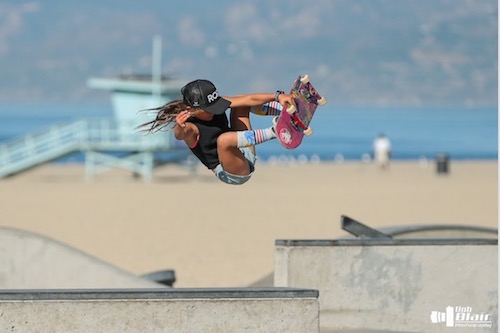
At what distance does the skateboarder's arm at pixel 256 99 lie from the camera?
7.75 metres

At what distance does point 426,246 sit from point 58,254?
10.1ft

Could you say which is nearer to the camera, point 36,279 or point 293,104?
point 293,104

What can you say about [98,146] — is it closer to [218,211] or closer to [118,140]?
[118,140]

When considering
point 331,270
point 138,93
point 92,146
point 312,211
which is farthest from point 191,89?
point 138,93

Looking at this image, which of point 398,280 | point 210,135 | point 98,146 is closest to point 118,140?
point 98,146

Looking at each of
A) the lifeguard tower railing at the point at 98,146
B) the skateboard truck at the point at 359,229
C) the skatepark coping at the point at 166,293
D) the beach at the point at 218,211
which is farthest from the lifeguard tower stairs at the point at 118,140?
the skatepark coping at the point at 166,293

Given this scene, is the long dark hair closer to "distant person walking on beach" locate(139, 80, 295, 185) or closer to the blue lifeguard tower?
"distant person walking on beach" locate(139, 80, 295, 185)

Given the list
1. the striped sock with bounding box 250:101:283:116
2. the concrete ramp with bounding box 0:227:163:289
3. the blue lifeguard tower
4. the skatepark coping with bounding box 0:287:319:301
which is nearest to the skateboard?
the striped sock with bounding box 250:101:283:116

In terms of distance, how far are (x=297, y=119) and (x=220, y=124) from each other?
0.49m

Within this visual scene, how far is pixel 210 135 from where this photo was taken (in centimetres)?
805

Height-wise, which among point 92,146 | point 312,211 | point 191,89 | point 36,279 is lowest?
point 36,279

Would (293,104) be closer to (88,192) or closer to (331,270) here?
(331,270)

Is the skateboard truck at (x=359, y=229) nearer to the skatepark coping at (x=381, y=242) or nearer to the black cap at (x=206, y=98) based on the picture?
the skatepark coping at (x=381, y=242)

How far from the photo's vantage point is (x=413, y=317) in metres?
10.6
